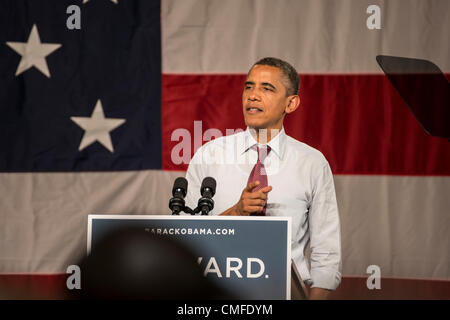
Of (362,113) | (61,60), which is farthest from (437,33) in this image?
(61,60)

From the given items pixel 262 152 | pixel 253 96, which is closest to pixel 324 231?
pixel 262 152

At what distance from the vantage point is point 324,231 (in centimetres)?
221

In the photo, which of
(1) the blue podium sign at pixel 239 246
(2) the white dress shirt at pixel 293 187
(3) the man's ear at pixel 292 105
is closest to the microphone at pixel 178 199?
(1) the blue podium sign at pixel 239 246

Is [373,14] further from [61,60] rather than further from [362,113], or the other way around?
[61,60]

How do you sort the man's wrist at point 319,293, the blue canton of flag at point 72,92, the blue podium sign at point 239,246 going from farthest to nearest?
the blue canton of flag at point 72,92
the man's wrist at point 319,293
the blue podium sign at point 239,246

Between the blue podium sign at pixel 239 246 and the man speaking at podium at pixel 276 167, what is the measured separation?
34.8 inches

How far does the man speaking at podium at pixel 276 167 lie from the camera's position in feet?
7.23

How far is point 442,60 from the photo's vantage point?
2.22 meters

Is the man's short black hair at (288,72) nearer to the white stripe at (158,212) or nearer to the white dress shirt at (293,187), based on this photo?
the white dress shirt at (293,187)

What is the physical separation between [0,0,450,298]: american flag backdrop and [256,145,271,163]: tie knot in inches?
6.4

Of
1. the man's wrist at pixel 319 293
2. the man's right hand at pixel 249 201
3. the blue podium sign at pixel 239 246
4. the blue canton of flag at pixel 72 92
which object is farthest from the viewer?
the blue canton of flag at pixel 72 92

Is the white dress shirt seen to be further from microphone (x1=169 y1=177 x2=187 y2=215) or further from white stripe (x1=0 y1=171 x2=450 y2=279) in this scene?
microphone (x1=169 y1=177 x2=187 y2=215)
